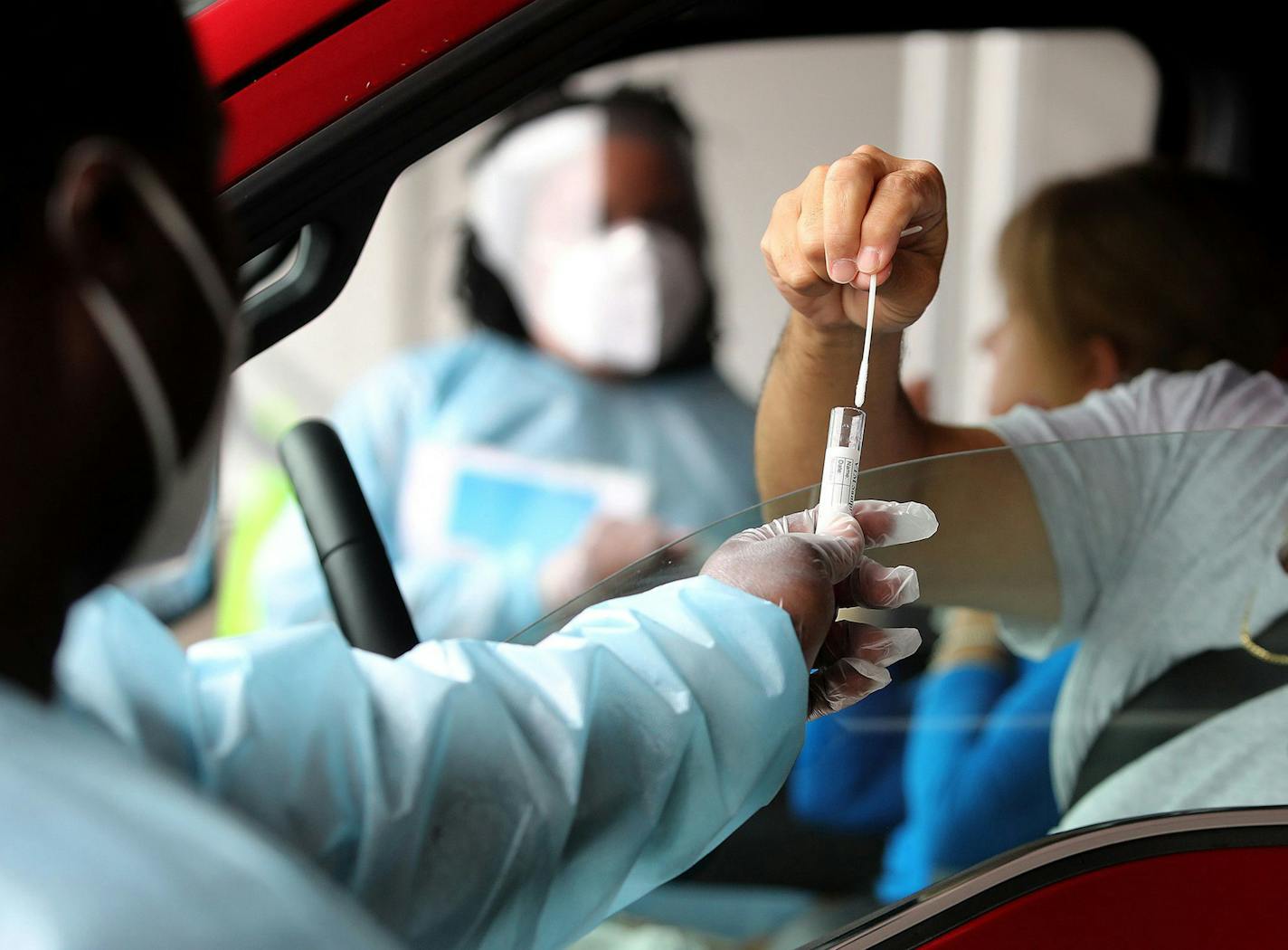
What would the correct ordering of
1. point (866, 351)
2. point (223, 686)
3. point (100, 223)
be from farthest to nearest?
point (866, 351)
point (223, 686)
point (100, 223)

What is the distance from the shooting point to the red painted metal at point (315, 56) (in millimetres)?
766

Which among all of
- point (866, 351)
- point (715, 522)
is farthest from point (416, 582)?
point (866, 351)

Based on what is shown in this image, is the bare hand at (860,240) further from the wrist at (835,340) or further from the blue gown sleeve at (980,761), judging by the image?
the blue gown sleeve at (980,761)

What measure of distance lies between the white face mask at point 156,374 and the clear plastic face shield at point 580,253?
7.38ft

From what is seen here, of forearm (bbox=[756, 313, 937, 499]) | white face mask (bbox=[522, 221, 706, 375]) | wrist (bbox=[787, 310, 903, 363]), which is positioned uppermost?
wrist (bbox=[787, 310, 903, 363])

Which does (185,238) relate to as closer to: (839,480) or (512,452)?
(839,480)

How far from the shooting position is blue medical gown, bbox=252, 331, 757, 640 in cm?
264

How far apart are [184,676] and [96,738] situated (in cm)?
16

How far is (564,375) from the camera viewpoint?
9.45 feet

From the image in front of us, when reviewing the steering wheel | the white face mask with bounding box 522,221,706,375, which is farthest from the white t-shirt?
the white face mask with bounding box 522,221,706,375

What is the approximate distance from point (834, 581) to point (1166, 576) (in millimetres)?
319

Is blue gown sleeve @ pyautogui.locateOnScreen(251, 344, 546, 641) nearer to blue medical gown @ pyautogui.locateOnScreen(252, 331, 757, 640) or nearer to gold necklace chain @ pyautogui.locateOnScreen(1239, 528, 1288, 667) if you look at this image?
blue medical gown @ pyautogui.locateOnScreen(252, 331, 757, 640)

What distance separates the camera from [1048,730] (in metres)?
1.06

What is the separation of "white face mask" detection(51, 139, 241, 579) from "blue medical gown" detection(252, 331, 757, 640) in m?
1.89
